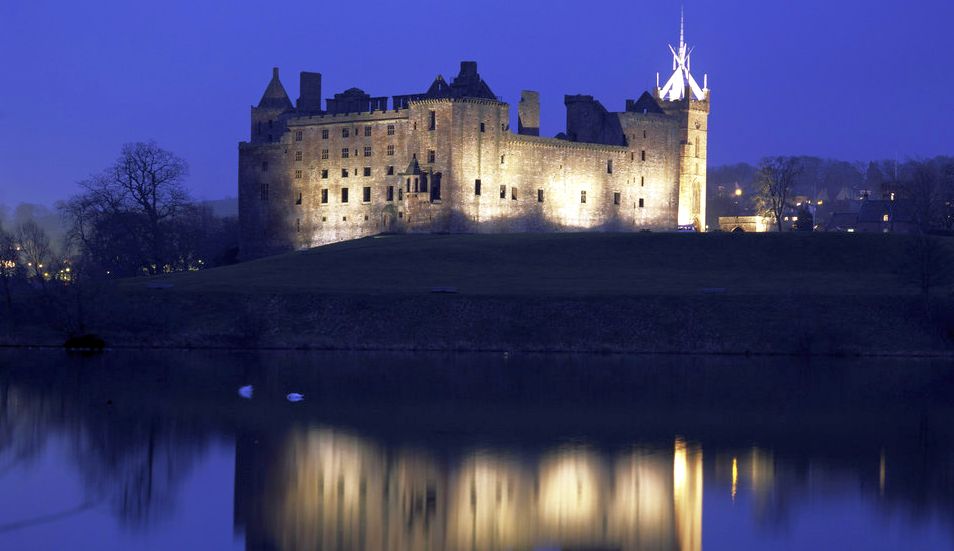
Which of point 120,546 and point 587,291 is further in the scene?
point 587,291

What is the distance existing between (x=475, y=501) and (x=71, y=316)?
36236 millimetres

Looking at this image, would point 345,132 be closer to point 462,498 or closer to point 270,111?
point 270,111

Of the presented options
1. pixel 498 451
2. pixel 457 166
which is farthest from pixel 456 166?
pixel 498 451

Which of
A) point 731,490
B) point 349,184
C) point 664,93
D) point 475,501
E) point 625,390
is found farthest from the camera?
point 664,93

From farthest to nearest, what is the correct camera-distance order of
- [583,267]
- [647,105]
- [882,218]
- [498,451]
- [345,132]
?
[882,218] < [647,105] < [345,132] < [583,267] < [498,451]

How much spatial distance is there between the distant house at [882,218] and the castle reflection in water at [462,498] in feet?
300

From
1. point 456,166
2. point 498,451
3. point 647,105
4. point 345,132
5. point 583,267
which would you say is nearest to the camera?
point 498,451

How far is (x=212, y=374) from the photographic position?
4594 cm

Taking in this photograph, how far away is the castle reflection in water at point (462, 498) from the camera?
23.0 m

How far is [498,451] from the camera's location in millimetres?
31000

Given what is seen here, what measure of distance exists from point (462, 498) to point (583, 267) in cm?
5180

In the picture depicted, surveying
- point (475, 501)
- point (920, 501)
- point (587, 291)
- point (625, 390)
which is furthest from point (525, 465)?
point (587, 291)

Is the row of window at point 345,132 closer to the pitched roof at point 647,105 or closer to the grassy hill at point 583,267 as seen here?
the grassy hill at point 583,267

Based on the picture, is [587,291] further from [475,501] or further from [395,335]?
[475,501]
